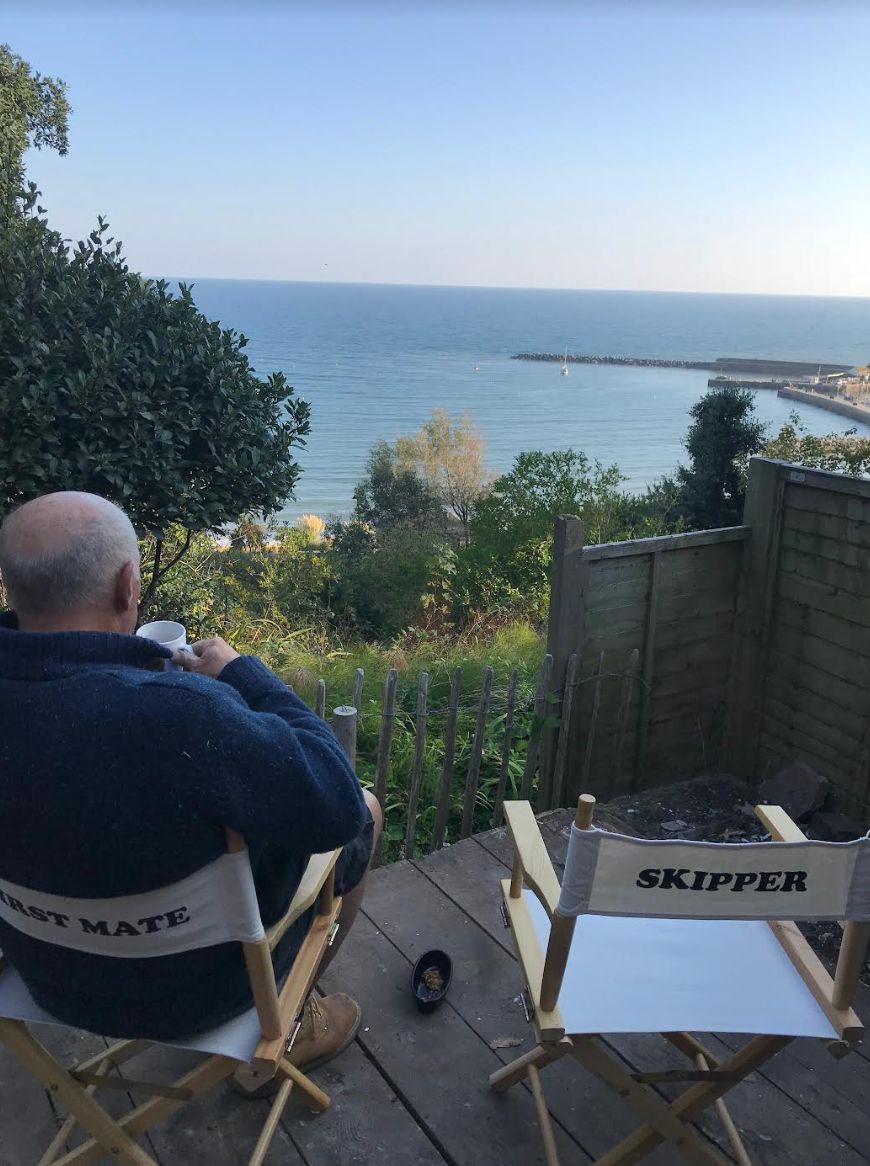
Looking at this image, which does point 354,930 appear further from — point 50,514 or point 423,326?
point 423,326

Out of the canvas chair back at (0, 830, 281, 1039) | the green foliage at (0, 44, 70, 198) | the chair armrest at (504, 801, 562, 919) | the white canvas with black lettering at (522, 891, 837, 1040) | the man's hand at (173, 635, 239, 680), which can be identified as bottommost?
the white canvas with black lettering at (522, 891, 837, 1040)

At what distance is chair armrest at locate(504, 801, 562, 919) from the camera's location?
1640mm

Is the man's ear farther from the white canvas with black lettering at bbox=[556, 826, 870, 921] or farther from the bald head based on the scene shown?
the white canvas with black lettering at bbox=[556, 826, 870, 921]

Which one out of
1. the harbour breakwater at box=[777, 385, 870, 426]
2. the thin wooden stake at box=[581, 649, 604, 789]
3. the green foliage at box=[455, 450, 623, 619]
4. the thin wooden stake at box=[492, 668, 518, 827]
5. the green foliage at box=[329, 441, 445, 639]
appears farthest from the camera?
the harbour breakwater at box=[777, 385, 870, 426]

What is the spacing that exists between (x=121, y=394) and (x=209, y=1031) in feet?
11.3

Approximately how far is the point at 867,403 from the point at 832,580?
249 ft

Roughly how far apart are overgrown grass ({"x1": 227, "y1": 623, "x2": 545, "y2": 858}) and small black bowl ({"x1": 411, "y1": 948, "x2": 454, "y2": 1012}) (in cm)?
107

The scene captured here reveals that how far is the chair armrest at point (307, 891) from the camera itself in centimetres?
151

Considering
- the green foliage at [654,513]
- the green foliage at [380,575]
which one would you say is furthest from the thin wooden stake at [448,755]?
the green foliage at [654,513]

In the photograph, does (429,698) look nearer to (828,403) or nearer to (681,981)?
(681,981)

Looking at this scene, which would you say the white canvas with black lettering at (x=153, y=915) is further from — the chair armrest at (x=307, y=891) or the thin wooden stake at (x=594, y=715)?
the thin wooden stake at (x=594, y=715)

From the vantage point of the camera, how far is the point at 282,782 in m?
1.28

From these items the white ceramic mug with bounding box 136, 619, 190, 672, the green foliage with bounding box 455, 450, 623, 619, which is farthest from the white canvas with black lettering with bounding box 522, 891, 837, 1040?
the green foliage with bounding box 455, 450, 623, 619

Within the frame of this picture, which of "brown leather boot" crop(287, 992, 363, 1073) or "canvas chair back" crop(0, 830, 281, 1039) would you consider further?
"brown leather boot" crop(287, 992, 363, 1073)
